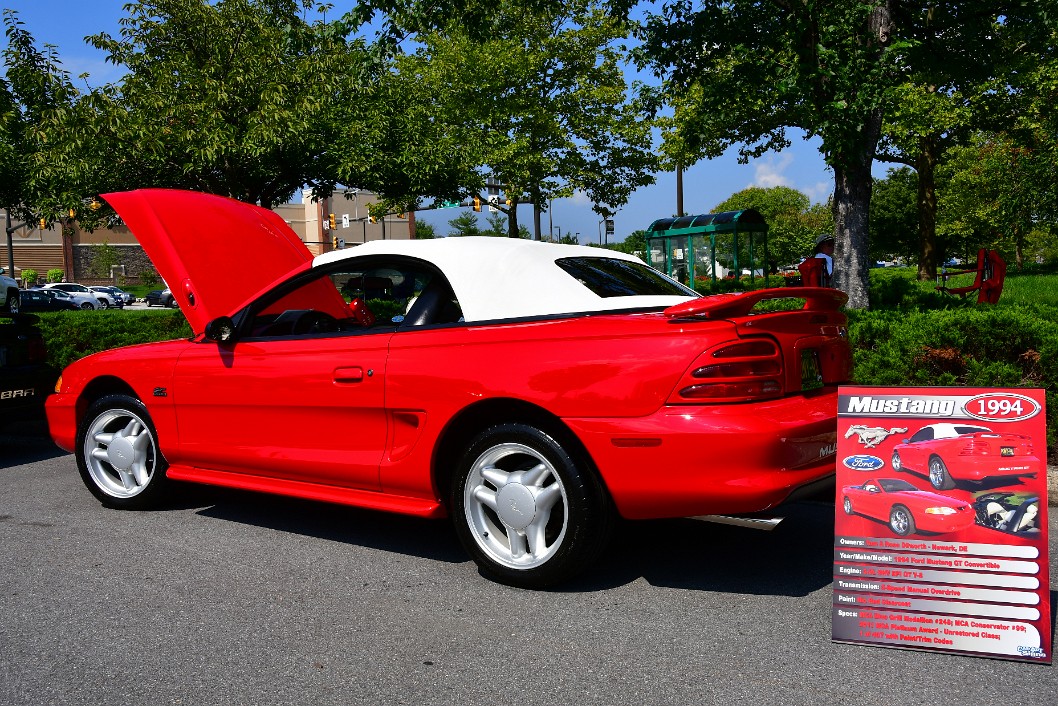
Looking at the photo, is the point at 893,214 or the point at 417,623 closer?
the point at 417,623

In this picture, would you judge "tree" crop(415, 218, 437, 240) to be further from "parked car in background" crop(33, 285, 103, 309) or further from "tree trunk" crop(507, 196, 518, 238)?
"tree trunk" crop(507, 196, 518, 238)

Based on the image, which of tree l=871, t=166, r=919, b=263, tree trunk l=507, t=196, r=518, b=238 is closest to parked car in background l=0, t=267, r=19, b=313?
tree trunk l=507, t=196, r=518, b=238

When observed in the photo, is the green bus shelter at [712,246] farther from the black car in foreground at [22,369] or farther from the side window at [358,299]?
the side window at [358,299]

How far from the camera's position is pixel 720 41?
1138 centimetres

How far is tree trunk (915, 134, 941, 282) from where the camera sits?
1187 inches

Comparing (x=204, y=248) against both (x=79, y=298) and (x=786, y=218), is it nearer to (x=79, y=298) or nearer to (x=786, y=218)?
(x=79, y=298)

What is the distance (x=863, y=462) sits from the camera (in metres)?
3.54

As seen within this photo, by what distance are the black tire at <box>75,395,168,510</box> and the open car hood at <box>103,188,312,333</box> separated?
2.22 ft

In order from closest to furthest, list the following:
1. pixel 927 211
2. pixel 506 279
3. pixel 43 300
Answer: pixel 506 279 → pixel 927 211 → pixel 43 300

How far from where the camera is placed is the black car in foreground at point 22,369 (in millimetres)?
7680

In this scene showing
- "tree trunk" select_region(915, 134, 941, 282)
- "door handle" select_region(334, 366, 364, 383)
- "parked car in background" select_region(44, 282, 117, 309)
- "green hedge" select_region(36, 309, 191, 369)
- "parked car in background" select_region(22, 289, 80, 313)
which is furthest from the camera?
"parked car in background" select_region(44, 282, 117, 309)

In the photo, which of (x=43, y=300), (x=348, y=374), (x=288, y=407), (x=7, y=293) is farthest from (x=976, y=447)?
(x=43, y=300)

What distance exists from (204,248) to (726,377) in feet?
12.1

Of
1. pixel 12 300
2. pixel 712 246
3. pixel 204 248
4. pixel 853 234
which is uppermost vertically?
pixel 712 246
